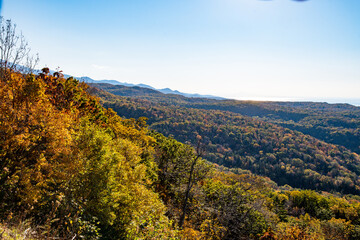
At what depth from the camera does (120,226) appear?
1377 cm

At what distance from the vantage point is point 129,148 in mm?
19781

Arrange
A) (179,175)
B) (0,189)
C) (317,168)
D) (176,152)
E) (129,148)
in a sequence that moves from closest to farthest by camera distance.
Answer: (0,189), (129,148), (179,175), (176,152), (317,168)

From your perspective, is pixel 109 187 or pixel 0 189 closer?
pixel 0 189

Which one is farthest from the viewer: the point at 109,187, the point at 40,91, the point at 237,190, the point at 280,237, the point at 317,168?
the point at 317,168

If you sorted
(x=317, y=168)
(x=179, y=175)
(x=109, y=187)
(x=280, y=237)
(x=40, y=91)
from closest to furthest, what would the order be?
(x=40, y=91) < (x=109, y=187) < (x=280, y=237) < (x=179, y=175) < (x=317, y=168)

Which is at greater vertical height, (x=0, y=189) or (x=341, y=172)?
(x=0, y=189)

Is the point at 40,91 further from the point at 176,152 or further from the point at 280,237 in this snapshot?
the point at 280,237

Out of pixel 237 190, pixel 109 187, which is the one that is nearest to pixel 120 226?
pixel 109 187

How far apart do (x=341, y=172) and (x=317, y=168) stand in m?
18.7

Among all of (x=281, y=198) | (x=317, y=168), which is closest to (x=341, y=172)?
(x=317, y=168)

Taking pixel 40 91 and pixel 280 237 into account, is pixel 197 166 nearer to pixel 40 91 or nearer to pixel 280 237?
pixel 280 237

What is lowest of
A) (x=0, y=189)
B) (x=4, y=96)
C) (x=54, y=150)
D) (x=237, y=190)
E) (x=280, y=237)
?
(x=280, y=237)

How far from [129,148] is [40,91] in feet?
33.5

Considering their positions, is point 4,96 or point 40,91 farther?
point 40,91
